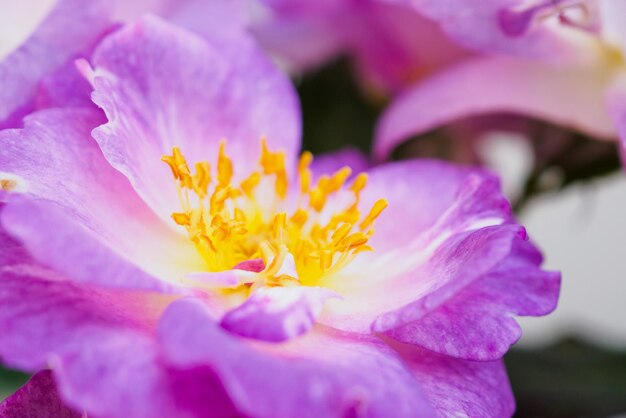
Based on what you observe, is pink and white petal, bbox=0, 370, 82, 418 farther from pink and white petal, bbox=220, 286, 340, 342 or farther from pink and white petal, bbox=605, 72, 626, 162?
pink and white petal, bbox=605, 72, 626, 162

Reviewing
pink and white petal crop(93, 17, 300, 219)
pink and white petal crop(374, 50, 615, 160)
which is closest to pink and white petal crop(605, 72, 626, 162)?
pink and white petal crop(374, 50, 615, 160)

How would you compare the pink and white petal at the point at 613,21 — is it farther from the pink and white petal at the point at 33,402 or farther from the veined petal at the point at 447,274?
the pink and white petal at the point at 33,402

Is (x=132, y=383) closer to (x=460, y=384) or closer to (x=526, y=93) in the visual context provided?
(x=460, y=384)

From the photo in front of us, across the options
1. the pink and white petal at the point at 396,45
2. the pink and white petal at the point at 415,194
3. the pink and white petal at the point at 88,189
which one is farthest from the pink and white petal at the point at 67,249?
the pink and white petal at the point at 396,45

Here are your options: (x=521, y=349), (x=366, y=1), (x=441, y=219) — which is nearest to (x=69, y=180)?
(x=441, y=219)

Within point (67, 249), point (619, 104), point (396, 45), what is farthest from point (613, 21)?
point (67, 249)

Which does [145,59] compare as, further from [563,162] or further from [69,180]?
[563,162]

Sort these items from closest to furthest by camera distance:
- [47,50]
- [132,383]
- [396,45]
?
[132,383] < [47,50] < [396,45]
